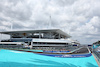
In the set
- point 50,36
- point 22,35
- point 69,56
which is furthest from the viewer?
point 22,35

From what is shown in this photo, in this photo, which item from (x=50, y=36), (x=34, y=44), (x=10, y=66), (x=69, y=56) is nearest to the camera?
(x=10, y=66)

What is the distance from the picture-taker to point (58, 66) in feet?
44.6

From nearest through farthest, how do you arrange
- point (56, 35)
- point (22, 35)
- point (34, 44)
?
point (34, 44) → point (22, 35) → point (56, 35)

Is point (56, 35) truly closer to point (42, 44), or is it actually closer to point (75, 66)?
point (42, 44)

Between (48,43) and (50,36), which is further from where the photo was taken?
(50,36)

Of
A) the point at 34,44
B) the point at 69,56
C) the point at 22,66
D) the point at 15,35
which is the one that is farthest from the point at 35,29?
the point at 22,66

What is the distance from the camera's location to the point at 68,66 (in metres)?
13.6

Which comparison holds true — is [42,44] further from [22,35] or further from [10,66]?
[10,66]

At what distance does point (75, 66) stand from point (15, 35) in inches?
2183

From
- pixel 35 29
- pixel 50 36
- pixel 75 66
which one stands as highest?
pixel 35 29

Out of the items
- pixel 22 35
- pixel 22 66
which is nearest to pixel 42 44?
pixel 22 35

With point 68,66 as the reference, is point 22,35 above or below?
above

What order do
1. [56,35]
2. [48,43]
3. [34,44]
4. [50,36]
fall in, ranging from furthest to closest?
[56,35], [50,36], [48,43], [34,44]

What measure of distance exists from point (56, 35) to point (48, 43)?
17888 millimetres
